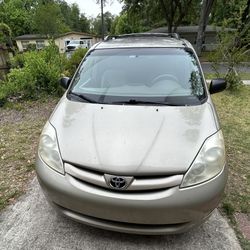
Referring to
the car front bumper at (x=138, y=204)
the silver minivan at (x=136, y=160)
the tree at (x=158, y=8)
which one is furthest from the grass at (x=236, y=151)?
the tree at (x=158, y=8)

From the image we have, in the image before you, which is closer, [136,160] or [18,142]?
[136,160]

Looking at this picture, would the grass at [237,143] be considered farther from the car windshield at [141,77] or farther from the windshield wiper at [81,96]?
the windshield wiper at [81,96]

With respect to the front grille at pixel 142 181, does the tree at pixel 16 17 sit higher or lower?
lower

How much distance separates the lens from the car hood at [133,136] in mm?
1793

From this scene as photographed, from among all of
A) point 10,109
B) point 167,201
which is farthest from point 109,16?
point 167,201

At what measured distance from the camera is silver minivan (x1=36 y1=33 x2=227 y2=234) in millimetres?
1742

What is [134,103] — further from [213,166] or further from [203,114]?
[213,166]

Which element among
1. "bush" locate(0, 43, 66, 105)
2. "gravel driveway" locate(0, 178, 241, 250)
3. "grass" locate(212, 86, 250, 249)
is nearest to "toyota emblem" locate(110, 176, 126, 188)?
"gravel driveway" locate(0, 178, 241, 250)

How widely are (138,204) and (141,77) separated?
1.63m

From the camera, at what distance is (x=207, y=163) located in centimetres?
187

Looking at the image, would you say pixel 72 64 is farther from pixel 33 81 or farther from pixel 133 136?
pixel 133 136

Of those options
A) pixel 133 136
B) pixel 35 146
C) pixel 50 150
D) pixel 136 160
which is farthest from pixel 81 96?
pixel 35 146

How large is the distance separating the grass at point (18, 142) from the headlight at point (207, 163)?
79.5 inches

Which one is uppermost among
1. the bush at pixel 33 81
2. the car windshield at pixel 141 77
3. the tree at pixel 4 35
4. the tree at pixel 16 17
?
the car windshield at pixel 141 77
